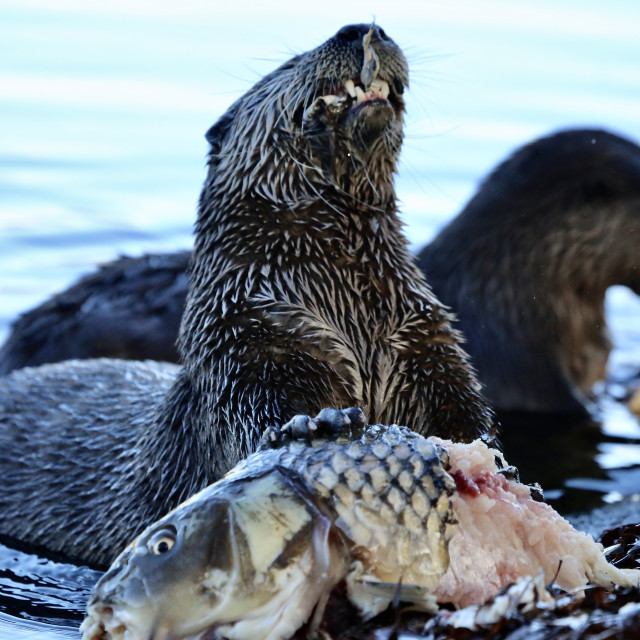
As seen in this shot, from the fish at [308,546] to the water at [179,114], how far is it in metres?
3.24

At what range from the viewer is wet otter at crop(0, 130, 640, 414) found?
6.06m

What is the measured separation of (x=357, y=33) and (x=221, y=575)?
1761mm

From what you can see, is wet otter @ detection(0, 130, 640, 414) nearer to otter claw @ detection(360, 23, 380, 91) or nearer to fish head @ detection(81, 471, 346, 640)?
otter claw @ detection(360, 23, 380, 91)

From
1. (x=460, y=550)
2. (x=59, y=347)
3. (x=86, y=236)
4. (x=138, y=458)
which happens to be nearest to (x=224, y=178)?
(x=138, y=458)

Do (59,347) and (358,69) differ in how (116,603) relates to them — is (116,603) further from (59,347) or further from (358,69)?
(59,347)

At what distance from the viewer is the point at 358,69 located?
11.5 ft

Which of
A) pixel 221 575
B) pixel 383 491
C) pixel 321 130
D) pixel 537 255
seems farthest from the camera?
pixel 537 255

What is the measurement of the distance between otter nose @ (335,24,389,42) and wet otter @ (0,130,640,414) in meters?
2.51

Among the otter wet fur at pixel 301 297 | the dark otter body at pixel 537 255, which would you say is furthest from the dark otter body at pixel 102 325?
Result: the otter wet fur at pixel 301 297

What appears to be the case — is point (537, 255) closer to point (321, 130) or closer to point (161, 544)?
point (321, 130)

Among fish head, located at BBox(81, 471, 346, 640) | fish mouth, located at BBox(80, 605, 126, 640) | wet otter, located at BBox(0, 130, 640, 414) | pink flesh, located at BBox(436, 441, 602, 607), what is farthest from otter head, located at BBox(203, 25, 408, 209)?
wet otter, located at BBox(0, 130, 640, 414)

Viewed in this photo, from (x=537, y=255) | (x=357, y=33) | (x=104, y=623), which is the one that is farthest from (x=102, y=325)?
(x=104, y=623)

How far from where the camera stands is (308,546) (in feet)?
7.42

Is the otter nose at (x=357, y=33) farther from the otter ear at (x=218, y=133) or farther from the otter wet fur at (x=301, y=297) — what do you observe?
the otter ear at (x=218, y=133)
